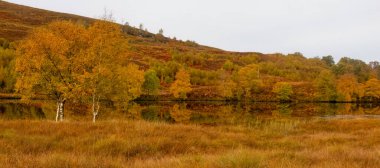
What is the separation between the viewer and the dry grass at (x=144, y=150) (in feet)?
36.3

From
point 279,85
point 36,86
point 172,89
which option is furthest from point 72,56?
point 279,85

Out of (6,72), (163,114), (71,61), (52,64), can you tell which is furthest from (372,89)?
(52,64)

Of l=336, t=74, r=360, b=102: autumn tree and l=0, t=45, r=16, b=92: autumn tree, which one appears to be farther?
l=336, t=74, r=360, b=102: autumn tree

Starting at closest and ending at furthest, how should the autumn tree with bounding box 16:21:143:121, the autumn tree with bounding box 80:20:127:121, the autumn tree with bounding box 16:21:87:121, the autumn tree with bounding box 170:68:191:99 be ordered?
1. the autumn tree with bounding box 16:21:87:121
2. the autumn tree with bounding box 16:21:143:121
3. the autumn tree with bounding box 80:20:127:121
4. the autumn tree with bounding box 170:68:191:99

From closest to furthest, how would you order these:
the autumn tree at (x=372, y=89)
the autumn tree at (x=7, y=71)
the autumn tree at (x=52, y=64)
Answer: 1. the autumn tree at (x=52, y=64)
2. the autumn tree at (x=7, y=71)
3. the autumn tree at (x=372, y=89)

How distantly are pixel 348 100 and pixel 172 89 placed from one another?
62056mm

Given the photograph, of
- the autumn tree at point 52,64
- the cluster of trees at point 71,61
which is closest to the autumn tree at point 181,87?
the cluster of trees at point 71,61

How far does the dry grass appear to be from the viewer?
11.1 metres

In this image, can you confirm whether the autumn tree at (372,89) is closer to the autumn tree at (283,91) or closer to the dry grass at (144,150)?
the autumn tree at (283,91)

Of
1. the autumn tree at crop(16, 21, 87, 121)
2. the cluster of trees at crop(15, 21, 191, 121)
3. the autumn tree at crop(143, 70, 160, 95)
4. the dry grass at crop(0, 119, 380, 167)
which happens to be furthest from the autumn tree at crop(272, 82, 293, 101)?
the autumn tree at crop(16, 21, 87, 121)

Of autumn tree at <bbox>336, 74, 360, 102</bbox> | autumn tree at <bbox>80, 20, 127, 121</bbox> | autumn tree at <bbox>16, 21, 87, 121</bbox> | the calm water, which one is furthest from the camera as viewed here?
autumn tree at <bbox>336, 74, 360, 102</bbox>

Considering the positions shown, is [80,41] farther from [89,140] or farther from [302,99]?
[302,99]

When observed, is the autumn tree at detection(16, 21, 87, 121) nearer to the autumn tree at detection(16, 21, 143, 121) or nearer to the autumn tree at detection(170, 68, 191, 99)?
the autumn tree at detection(16, 21, 143, 121)

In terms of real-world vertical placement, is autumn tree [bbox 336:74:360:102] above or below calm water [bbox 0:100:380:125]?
above
